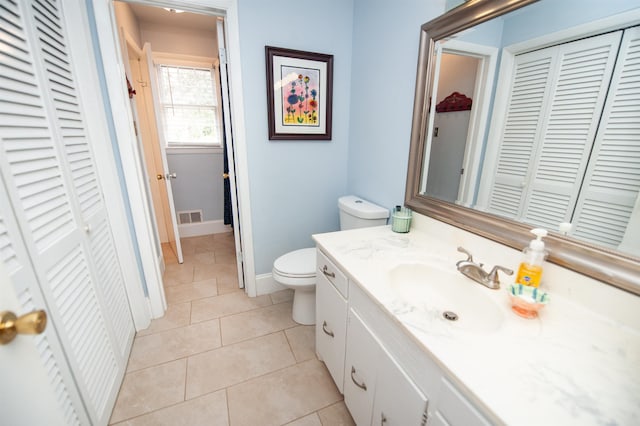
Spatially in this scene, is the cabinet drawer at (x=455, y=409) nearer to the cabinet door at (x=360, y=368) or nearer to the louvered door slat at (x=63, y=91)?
the cabinet door at (x=360, y=368)

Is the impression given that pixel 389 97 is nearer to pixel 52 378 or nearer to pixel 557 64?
pixel 557 64

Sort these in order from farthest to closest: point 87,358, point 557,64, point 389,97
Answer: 1. point 389,97
2. point 87,358
3. point 557,64

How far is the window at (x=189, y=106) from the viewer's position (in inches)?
120

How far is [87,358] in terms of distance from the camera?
1089mm

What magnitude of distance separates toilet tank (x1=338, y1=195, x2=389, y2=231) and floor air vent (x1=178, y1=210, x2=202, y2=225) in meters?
2.33

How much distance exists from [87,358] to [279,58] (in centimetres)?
193

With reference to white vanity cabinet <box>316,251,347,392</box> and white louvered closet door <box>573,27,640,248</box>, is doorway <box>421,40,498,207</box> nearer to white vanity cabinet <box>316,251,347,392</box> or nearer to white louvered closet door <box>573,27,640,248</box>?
white louvered closet door <box>573,27,640,248</box>

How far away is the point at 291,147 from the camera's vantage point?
78.3 inches

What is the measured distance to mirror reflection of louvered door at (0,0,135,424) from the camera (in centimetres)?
83

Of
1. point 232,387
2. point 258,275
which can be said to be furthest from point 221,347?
point 258,275

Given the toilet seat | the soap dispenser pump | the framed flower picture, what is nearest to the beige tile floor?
the toilet seat

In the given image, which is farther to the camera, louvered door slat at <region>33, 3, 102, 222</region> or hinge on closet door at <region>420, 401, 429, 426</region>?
louvered door slat at <region>33, 3, 102, 222</region>

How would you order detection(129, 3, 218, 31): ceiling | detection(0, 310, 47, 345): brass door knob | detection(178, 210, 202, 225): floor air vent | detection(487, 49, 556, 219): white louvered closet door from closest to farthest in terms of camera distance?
1. detection(0, 310, 47, 345): brass door knob
2. detection(487, 49, 556, 219): white louvered closet door
3. detection(129, 3, 218, 31): ceiling
4. detection(178, 210, 202, 225): floor air vent

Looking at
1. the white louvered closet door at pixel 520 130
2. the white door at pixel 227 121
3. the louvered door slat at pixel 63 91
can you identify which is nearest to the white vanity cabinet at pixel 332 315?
the white louvered closet door at pixel 520 130
